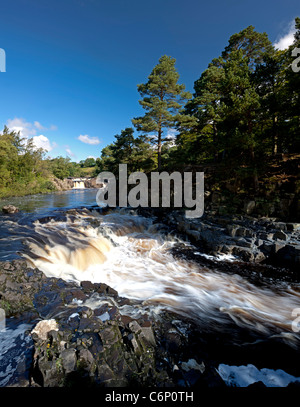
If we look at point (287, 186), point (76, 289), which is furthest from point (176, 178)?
point (76, 289)

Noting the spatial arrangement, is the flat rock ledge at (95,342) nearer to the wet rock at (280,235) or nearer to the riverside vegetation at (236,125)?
the wet rock at (280,235)

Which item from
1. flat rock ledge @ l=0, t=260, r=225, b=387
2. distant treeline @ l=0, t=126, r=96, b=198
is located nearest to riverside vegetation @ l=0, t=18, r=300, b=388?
flat rock ledge @ l=0, t=260, r=225, b=387

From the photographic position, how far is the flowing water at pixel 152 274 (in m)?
4.27

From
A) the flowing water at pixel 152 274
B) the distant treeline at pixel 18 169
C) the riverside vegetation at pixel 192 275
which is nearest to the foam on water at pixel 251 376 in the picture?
the riverside vegetation at pixel 192 275

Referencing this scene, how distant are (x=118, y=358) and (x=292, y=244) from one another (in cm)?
799

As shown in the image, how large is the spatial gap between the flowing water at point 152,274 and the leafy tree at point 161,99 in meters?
11.7

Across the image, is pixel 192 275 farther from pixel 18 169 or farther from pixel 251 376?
pixel 18 169

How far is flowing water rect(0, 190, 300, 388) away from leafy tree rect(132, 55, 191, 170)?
11687mm

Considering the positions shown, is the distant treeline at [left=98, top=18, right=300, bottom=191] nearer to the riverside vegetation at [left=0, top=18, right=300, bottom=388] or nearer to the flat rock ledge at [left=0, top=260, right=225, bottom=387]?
the riverside vegetation at [left=0, top=18, right=300, bottom=388]

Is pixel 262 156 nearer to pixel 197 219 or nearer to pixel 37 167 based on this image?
pixel 197 219

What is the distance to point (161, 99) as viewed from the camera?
1769 cm

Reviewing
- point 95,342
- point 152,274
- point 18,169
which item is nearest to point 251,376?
point 95,342

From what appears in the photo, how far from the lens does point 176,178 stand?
16875 mm

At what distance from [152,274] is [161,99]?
17793mm
